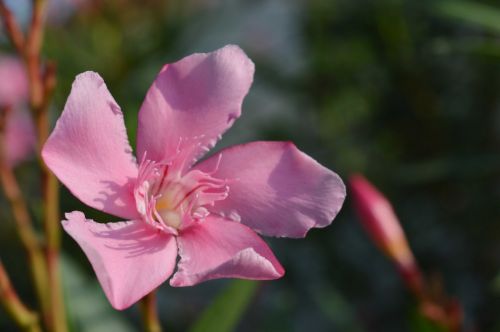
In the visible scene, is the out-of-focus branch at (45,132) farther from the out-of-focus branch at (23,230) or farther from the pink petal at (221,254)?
the pink petal at (221,254)

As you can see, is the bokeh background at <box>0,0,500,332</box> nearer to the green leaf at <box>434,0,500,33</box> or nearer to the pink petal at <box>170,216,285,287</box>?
the green leaf at <box>434,0,500,33</box>

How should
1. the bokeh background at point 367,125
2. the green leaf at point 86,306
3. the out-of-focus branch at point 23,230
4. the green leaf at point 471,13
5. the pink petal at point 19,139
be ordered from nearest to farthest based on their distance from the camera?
1. the out-of-focus branch at point 23,230
2. the green leaf at point 471,13
3. the green leaf at point 86,306
4. the bokeh background at point 367,125
5. the pink petal at point 19,139

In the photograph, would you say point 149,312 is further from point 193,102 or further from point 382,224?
point 382,224

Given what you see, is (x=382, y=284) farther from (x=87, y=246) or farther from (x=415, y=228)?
(x=87, y=246)

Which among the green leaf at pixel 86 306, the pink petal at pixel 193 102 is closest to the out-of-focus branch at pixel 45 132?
the pink petal at pixel 193 102

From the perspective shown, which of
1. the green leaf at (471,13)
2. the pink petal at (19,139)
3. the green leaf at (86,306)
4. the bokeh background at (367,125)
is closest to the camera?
the green leaf at (471,13)

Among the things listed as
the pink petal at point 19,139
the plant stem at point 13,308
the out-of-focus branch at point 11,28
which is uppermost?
the out-of-focus branch at point 11,28

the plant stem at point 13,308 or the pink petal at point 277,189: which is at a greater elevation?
the pink petal at point 277,189

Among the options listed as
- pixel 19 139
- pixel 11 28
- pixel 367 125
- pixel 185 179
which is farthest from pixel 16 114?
pixel 185 179

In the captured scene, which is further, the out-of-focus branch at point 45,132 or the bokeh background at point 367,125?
Result: the bokeh background at point 367,125
